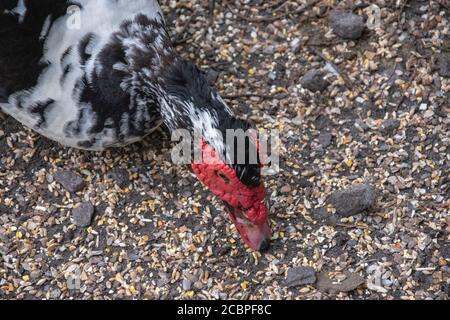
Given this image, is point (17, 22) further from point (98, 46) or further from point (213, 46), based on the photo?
point (213, 46)

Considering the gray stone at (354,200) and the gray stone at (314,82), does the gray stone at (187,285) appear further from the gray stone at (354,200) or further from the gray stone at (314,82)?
the gray stone at (314,82)

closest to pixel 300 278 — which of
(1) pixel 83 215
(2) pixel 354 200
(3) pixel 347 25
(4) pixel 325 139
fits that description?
(2) pixel 354 200

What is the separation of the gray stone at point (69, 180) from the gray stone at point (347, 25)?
1.67 metres

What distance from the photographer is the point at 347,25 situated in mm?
4203

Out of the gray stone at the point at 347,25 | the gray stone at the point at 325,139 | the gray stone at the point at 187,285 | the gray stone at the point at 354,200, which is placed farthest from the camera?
the gray stone at the point at 347,25

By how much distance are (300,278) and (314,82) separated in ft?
3.80

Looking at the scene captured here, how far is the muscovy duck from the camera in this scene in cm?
337

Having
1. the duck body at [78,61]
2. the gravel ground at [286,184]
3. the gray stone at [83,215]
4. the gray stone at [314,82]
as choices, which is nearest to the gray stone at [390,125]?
the gravel ground at [286,184]

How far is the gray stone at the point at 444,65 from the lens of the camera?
4.06 meters

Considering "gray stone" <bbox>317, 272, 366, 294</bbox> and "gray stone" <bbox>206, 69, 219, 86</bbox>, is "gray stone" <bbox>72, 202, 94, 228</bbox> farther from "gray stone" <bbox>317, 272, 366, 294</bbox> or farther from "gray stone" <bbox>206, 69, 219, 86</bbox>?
"gray stone" <bbox>317, 272, 366, 294</bbox>

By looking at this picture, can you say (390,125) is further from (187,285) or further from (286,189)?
(187,285)

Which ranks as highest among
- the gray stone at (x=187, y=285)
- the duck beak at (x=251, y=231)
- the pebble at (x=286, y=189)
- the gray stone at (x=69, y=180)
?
the gray stone at (x=69, y=180)

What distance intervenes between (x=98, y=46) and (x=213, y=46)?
0.94m

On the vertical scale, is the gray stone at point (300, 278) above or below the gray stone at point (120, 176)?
below
